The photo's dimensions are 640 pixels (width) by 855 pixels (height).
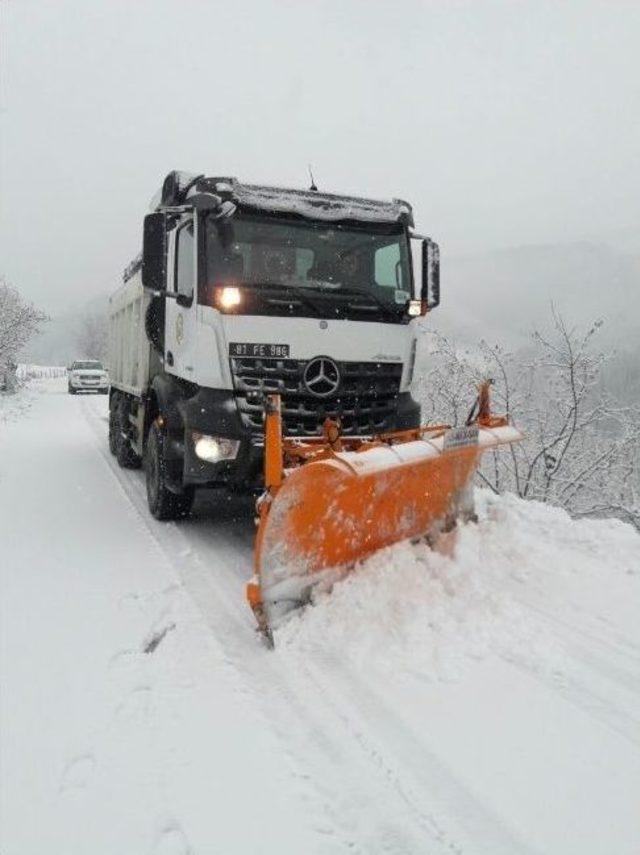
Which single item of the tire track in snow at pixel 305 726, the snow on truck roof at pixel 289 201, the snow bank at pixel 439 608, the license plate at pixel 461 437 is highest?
the snow on truck roof at pixel 289 201

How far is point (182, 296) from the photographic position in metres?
5.41

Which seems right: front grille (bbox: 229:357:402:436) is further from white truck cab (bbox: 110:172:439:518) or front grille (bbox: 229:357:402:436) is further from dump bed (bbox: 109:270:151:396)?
dump bed (bbox: 109:270:151:396)

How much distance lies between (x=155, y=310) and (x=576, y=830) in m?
5.58

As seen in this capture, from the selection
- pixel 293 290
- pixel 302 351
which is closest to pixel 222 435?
pixel 302 351

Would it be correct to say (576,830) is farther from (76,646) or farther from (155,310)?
(155,310)

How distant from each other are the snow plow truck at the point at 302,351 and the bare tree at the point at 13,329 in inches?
965

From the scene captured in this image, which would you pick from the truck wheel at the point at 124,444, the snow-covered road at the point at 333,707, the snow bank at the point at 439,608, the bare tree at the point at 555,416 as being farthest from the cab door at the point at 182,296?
the bare tree at the point at 555,416

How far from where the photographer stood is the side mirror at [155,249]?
5508 mm

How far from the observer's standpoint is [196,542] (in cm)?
562

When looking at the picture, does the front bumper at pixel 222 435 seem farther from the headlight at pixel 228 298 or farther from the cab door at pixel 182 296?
the headlight at pixel 228 298

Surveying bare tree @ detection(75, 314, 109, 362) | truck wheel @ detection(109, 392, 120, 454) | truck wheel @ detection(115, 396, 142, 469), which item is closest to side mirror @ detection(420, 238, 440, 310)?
truck wheel @ detection(115, 396, 142, 469)

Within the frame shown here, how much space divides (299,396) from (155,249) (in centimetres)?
180

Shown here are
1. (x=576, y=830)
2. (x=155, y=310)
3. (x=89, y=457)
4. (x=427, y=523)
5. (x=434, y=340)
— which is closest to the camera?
(x=576, y=830)

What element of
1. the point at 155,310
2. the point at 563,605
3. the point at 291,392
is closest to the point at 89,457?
the point at 155,310
